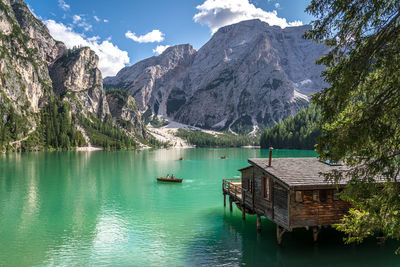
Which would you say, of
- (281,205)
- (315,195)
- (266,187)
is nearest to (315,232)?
(315,195)

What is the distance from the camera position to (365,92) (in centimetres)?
1192

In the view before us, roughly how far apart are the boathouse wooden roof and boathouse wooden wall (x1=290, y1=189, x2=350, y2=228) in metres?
0.96

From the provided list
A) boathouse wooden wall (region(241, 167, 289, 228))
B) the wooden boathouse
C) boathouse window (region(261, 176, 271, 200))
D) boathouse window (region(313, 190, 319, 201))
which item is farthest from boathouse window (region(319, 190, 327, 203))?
boathouse window (region(261, 176, 271, 200))

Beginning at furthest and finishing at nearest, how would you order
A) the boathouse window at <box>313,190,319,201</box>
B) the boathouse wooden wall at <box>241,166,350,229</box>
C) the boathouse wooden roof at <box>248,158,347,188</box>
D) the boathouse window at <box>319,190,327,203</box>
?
the boathouse window at <box>319,190,327,203</box>
the boathouse window at <box>313,190,319,201</box>
the boathouse wooden wall at <box>241,166,350,229</box>
the boathouse wooden roof at <box>248,158,347,188</box>

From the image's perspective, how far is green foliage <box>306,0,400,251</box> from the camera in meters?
10.5

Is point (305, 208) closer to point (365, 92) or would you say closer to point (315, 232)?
point (315, 232)

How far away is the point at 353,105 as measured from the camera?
40.9 ft

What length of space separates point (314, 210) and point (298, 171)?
3520mm

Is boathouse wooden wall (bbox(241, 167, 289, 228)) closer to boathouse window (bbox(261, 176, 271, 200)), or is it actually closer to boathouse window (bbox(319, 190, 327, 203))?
boathouse window (bbox(261, 176, 271, 200))

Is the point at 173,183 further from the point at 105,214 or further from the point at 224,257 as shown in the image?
the point at 224,257

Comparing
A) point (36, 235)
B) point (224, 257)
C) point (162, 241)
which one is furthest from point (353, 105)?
point (36, 235)

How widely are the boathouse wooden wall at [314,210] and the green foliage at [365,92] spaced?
36.7 feet

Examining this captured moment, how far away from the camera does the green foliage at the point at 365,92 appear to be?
34.5 feet

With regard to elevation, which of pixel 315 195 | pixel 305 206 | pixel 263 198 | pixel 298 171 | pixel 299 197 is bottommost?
pixel 263 198
